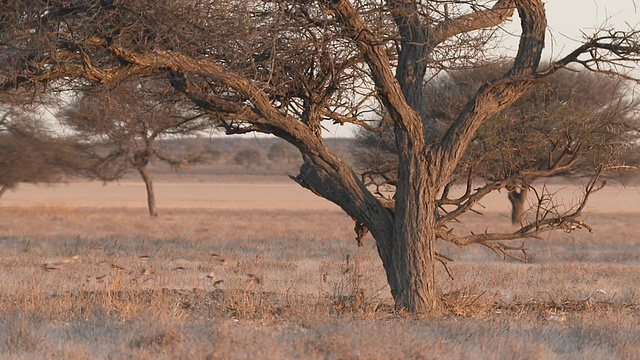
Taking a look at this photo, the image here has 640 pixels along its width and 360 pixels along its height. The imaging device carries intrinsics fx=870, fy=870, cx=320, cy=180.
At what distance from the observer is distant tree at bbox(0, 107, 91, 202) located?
27894 mm

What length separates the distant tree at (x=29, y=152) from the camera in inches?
1098

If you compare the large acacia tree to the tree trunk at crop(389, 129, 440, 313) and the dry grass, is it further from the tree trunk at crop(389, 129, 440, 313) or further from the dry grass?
the dry grass

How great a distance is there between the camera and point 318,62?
29.7 feet

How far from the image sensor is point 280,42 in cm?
826

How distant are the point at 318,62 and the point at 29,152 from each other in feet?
71.1

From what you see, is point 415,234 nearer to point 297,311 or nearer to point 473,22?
point 297,311

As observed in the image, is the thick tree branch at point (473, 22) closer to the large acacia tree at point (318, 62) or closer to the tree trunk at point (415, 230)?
the large acacia tree at point (318, 62)

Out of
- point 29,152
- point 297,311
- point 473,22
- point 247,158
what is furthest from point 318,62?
point 247,158

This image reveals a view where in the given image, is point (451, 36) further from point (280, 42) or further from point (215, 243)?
point (215, 243)

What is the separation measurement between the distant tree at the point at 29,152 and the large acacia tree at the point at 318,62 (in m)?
19.1

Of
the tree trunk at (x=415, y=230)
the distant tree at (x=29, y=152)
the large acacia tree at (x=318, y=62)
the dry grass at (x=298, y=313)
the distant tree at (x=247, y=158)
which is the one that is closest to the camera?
the dry grass at (x=298, y=313)

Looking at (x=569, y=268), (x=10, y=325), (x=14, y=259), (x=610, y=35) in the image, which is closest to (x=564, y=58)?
(x=610, y=35)

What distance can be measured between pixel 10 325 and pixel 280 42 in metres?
3.49

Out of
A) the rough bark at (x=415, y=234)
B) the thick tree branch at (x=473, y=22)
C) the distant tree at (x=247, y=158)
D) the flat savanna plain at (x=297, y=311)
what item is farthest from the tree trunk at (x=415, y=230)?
the distant tree at (x=247, y=158)
